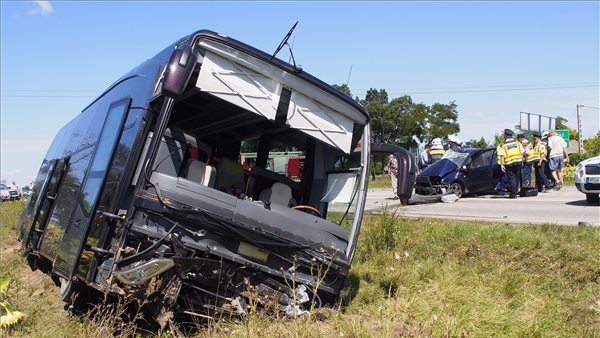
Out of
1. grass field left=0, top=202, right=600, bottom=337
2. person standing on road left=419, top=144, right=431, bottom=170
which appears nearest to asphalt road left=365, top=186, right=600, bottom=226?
grass field left=0, top=202, right=600, bottom=337

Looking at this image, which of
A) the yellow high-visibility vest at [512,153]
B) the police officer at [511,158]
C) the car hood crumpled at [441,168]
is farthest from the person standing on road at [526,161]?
the car hood crumpled at [441,168]

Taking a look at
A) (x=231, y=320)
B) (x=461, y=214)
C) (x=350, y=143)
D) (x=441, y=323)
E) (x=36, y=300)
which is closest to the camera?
(x=441, y=323)

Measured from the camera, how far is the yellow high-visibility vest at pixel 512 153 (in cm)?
1439

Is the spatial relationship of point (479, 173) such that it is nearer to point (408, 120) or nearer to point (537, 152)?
point (537, 152)

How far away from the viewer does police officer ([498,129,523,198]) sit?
47.3 feet

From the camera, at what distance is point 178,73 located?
426cm

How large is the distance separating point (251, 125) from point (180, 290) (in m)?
2.67

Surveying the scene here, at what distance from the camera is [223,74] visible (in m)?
4.87

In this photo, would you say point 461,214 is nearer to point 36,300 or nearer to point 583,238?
point 583,238

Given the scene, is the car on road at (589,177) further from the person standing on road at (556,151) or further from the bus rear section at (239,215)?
the bus rear section at (239,215)

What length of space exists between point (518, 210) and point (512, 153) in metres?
2.94

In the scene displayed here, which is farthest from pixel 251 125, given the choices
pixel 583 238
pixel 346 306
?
pixel 583 238

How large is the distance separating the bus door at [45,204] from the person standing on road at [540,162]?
1201 cm

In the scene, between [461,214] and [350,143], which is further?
[461,214]
